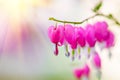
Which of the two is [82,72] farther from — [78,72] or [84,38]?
[84,38]

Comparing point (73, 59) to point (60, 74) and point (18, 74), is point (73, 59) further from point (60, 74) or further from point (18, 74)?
point (18, 74)

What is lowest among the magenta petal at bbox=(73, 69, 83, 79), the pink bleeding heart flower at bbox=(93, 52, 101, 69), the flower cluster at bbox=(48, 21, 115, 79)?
the magenta petal at bbox=(73, 69, 83, 79)

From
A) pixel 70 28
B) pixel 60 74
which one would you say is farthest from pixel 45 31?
pixel 60 74

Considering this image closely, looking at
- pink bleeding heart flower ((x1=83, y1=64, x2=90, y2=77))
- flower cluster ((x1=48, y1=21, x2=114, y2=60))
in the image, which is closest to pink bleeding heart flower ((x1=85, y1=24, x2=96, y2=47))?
flower cluster ((x1=48, y1=21, x2=114, y2=60))

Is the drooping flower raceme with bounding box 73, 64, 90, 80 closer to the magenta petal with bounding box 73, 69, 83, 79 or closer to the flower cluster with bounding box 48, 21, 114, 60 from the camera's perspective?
the magenta petal with bounding box 73, 69, 83, 79

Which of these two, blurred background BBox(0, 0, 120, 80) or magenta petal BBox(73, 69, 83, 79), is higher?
blurred background BBox(0, 0, 120, 80)

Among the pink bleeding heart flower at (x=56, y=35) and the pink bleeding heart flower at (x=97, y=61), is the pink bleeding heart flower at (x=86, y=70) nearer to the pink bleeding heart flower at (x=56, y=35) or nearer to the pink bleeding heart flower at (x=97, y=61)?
the pink bleeding heart flower at (x=97, y=61)
